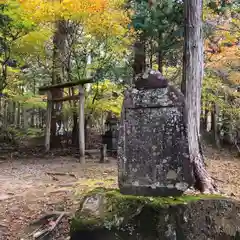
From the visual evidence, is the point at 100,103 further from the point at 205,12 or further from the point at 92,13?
the point at 205,12

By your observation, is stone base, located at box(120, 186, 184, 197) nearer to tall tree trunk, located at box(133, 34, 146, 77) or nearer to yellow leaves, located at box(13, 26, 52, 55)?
yellow leaves, located at box(13, 26, 52, 55)

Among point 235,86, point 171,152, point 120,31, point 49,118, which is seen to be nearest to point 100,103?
point 49,118

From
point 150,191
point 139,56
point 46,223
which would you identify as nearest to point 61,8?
point 139,56

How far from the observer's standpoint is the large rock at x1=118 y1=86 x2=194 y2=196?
12.6ft

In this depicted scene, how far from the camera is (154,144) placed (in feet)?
12.9

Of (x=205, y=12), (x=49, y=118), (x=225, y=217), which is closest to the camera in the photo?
(x=225, y=217)

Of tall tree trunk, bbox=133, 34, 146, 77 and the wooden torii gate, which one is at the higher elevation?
tall tree trunk, bbox=133, 34, 146, 77

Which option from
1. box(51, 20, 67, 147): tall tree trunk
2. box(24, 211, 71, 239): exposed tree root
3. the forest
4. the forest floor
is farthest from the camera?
box(51, 20, 67, 147): tall tree trunk

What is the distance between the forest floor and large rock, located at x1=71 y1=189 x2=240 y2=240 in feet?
3.36

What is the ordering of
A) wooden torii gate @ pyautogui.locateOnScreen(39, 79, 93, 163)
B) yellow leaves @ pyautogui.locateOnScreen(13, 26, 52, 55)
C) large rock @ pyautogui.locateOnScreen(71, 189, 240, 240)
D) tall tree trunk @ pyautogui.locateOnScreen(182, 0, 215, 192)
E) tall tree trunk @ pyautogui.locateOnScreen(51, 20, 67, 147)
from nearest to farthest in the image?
large rock @ pyautogui.locateOnScreen(71, 189, 240, 240) → tall tree trunk @ pyautogui.locateOnScreen(182, 0, 215, 192) → wooden torii gate @ pyautogui.locateOnScreen(39, 79, 93, 163) → yellow leaves @ pyautogui.locateOnScreen(13, 26, 52, 55) → tall tree trunk @ pyautogui.locateOnScreen(51, 20, 67, 147)

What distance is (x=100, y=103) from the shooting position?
11719 millimetres

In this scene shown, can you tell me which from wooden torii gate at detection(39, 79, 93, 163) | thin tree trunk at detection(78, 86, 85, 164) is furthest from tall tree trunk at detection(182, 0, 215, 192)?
thin tree trunk at detection(78, 86, 85, 164)

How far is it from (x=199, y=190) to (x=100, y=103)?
6.40 metres

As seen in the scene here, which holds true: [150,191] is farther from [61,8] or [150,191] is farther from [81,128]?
[61,8]
